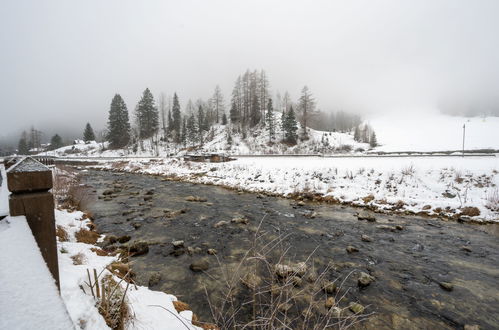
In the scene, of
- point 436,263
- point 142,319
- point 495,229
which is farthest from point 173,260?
point 495,229

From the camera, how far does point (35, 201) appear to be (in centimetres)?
165

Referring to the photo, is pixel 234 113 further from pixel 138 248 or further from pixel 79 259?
pixel 79 259

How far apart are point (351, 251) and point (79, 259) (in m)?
6.93

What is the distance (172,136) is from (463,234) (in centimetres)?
6071

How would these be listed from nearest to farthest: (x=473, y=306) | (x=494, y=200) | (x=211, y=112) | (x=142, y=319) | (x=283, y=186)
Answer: (x=142, y=319)
(x=473, y=306)
(x=494, y=200)
(x=283, y=186)
(x=211, y=112)

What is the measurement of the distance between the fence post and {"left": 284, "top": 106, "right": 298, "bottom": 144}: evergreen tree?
4479 cm

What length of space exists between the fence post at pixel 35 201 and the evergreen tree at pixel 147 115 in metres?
61.4

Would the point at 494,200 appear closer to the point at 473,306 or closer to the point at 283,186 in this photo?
the point at 473,306

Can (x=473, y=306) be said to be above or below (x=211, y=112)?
below

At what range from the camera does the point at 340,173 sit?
15156 mm

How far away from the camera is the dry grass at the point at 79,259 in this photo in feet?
13.4

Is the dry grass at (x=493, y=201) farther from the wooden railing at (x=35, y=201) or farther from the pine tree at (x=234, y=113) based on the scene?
the pine tree at (x=234, y=113)

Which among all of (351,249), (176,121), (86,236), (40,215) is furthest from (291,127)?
(40,215)

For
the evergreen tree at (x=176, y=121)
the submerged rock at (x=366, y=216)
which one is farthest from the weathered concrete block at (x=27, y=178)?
the evergreen tree at (x=176, y=121)
